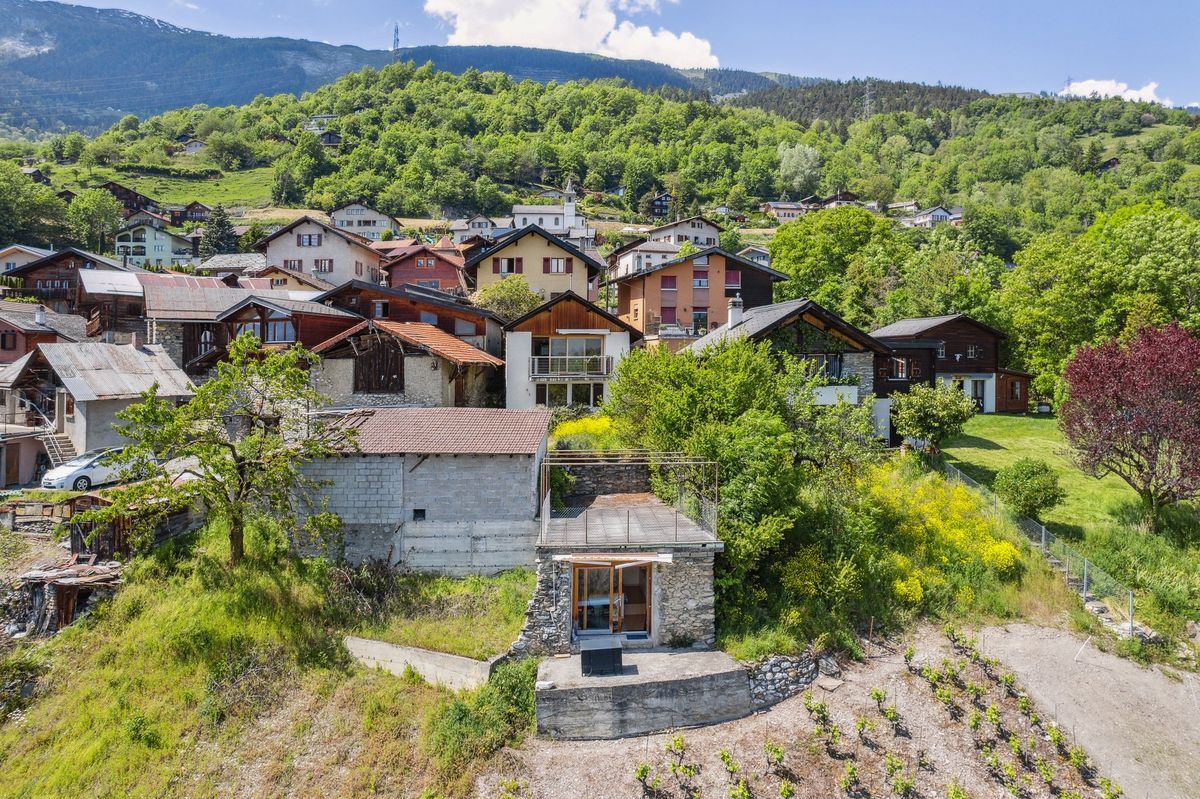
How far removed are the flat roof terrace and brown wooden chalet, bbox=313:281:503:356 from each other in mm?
14171

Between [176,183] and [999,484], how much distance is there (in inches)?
4540

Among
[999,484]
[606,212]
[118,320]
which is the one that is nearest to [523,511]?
[999,484]

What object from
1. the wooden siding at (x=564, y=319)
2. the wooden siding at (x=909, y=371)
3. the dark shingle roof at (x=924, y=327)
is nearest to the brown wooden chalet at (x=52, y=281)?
the wooden siding at (x=564, y=319)

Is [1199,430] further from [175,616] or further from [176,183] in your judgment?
[176,183]

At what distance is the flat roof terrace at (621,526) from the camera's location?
14.4 m

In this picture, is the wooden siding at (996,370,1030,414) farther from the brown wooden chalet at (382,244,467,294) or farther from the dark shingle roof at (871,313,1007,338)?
the brown wooden chalet at (382,244,467,294)

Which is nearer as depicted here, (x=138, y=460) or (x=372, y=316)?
(x=138, y=460)

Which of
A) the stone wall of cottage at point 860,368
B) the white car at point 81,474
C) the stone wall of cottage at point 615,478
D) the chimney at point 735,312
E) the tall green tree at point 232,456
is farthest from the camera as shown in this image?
the chimney at point 735,312

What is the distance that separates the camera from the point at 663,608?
14.5m

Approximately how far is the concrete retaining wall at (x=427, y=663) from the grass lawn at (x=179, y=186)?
94731 millimetres

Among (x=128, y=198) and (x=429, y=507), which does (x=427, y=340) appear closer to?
(x=429, y=507)

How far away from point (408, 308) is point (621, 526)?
17.2 m

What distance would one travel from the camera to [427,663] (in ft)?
45.9

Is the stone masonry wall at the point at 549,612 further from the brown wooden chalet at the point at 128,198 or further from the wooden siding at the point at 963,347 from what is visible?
the brown wooden chalet at the point at 128,198
